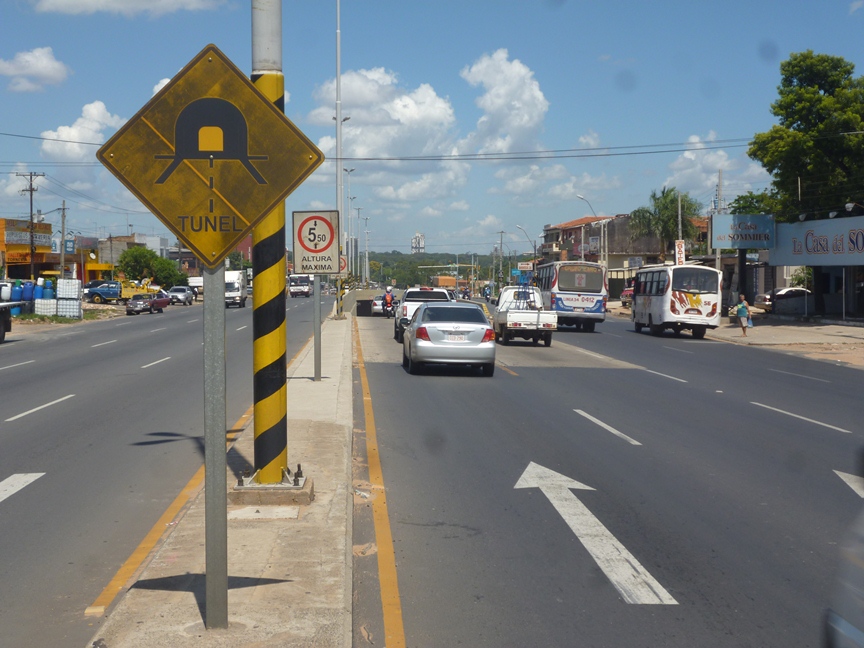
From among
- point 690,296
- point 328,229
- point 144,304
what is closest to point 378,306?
point 144,304

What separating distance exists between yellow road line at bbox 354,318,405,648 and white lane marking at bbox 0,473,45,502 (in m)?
3.46

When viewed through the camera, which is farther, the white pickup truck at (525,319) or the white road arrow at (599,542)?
the white pickup truck at (525,319)

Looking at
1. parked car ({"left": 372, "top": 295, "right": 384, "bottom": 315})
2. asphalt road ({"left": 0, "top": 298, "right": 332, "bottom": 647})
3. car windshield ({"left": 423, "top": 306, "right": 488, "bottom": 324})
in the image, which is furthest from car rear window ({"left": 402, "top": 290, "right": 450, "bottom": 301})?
parked car ({"left": 372, "top": 295, "right": 384, "bottom": 315})

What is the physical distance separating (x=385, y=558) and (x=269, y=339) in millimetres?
2208

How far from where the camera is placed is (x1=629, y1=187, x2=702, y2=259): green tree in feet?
248

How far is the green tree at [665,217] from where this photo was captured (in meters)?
75.7

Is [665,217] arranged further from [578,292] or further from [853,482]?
[853,482]

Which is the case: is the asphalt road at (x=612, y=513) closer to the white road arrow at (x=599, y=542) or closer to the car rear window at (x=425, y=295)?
the white road arrow at (x=599, y=542)

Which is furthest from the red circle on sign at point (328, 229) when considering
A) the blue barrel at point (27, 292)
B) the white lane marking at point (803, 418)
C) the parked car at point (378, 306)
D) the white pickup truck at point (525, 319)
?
the parked car at point (378, 306)

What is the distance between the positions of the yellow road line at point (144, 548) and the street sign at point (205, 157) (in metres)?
1.88

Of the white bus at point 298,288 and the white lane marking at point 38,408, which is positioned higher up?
the white bus at point 298,288

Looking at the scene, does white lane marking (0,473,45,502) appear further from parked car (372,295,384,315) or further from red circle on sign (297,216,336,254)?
parked car (372,295,384,315)

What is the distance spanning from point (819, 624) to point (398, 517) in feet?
11.7

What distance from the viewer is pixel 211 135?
4.97 metres
